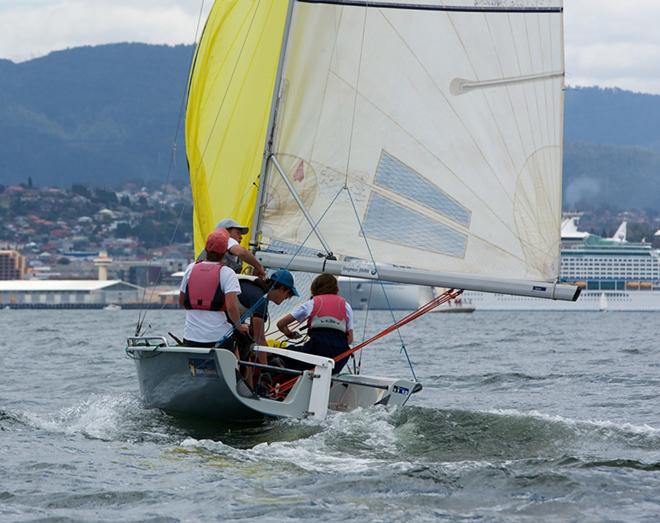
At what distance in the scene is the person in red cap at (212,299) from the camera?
903 centimetres

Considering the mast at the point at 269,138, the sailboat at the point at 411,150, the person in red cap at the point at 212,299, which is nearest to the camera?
the person in red cap at the point at 212,299

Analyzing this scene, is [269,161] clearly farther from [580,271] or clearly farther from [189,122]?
[580,271]

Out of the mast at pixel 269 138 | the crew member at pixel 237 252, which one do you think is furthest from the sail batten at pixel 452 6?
the crew member at pixel 237 252

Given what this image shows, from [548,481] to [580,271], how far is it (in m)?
87.0

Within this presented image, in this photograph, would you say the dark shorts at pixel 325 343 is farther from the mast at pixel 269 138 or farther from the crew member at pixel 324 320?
the mast at pixel 269 138

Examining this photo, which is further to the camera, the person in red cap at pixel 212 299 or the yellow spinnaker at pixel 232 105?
the yellow spinnaker at pixel 232 105

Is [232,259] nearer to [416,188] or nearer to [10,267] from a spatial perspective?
[416,188]

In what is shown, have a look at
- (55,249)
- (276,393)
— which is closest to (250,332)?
(276,393)

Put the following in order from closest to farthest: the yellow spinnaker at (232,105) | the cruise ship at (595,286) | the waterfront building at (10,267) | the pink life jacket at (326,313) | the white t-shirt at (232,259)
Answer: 1. the white t-shirt at (232,259)
2. the pink life jacket at (326,313)
3. the yellow spinnaker at (232,105)
4. the cruise ship at (595,286)
5. the waterfront building at (10,267)

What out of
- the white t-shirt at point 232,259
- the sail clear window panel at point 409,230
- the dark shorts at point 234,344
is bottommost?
the dark shorts at point 234,344

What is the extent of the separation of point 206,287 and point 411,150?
1.99 metres

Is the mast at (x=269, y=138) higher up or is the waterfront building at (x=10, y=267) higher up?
the mast at (x=269, y=138)

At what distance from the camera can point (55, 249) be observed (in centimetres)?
15025

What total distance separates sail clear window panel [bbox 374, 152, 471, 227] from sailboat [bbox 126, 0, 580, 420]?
0.03 feet
